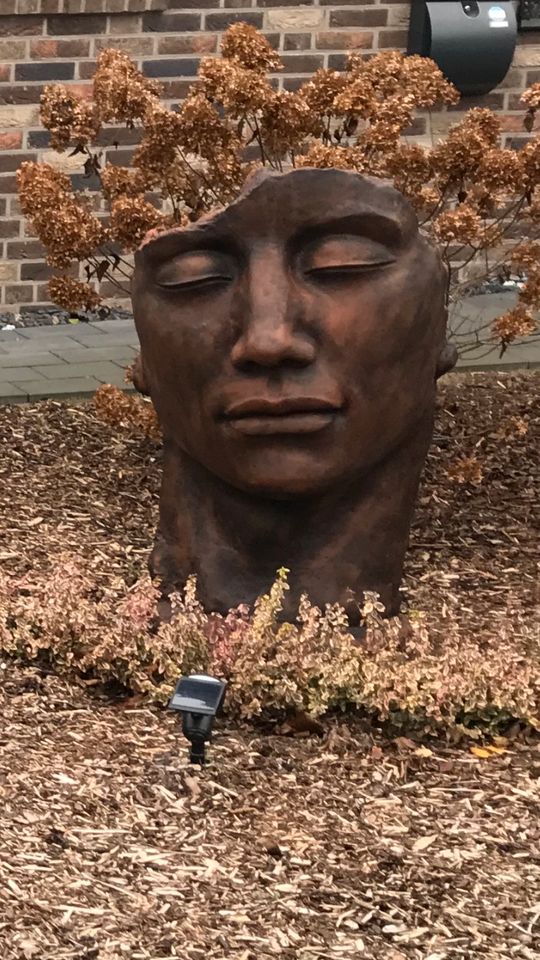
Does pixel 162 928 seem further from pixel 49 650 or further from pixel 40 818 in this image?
pixel 49 650

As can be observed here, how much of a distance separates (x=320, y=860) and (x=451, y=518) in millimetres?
2522

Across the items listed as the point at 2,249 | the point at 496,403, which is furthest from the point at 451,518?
the point at 2,249

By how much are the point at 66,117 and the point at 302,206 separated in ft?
6.67

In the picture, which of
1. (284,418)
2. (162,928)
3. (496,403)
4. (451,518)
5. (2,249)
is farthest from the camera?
(2,249)

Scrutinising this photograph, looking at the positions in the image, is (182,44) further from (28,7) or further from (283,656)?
(283,656)

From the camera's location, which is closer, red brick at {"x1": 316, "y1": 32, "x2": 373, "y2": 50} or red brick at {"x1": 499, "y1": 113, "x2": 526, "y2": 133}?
red brick at {"x1": 316, "y1": 32, "x2": 373, "y2": 50}

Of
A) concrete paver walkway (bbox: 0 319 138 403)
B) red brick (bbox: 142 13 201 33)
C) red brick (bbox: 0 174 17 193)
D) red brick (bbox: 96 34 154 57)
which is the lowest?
concrete paver walkway (bbox: 0 319 138 403)

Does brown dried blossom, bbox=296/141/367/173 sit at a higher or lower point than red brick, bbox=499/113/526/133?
higher

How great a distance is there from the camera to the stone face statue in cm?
403

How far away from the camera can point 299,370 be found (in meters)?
4.05

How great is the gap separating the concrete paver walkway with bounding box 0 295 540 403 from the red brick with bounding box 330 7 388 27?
1737 millimetres

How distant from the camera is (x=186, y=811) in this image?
3.47 metres

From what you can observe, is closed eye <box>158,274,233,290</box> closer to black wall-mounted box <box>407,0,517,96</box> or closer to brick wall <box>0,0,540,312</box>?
brick wall <box>0,0,540,312</box>

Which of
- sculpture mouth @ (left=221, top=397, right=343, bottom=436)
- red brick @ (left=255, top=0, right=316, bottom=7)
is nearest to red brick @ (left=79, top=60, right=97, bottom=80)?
red brick @ (left=255, top=0, right=316, bottom=7)
